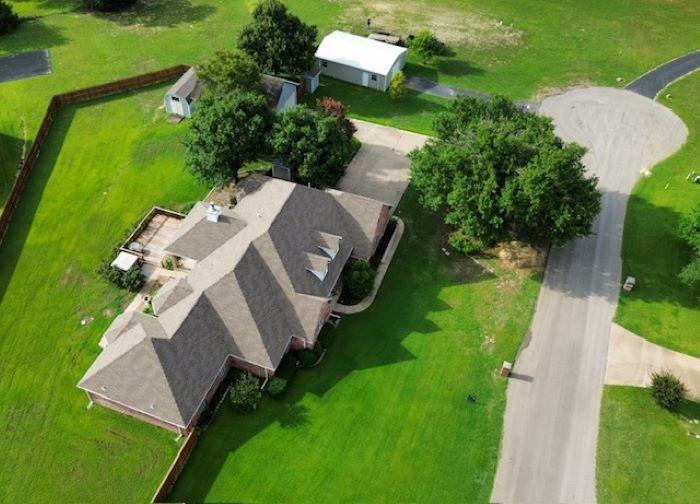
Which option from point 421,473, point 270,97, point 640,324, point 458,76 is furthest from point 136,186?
point 640,324

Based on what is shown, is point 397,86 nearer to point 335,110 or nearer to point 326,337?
point 335,110

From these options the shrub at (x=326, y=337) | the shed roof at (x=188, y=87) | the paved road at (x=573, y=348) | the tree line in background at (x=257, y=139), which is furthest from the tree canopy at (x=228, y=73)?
the paved road at (x=573, y=348)

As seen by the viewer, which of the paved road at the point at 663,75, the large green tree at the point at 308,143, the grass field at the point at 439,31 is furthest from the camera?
the paved road at the point at 663,75

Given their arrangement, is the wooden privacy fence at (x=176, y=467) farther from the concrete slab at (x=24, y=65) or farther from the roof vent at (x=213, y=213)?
the concrete slab at (x=24, y=65)

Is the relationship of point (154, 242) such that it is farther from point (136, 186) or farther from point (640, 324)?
point (640, 324)

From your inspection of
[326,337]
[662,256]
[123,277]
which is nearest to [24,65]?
[123,277]

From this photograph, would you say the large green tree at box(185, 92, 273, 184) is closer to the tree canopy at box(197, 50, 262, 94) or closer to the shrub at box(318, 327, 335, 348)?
the tree canopy at box(197, 50, 262, 94)

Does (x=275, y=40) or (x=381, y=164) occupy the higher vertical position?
(x=275, y=40)
